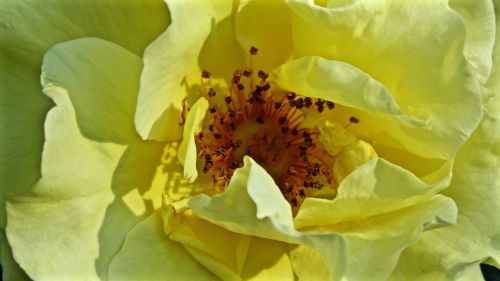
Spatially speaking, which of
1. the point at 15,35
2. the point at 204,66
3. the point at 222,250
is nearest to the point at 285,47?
the point at 204,66

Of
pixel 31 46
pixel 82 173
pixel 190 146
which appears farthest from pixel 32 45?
pixel 190 146

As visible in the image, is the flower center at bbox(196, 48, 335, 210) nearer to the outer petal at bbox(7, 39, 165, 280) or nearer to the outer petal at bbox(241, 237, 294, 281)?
the outer petal at bbox(241, 237, 294, 281)

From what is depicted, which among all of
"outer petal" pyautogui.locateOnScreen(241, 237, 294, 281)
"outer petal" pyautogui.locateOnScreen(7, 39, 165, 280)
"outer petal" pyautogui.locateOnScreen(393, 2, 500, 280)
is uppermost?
"outer petal" pyautogui.locateOnScreen(7, 39, 165, 280)

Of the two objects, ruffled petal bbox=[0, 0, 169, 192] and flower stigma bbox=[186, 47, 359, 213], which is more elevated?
ruffled petal bbox=[0, 0, 169, 192]

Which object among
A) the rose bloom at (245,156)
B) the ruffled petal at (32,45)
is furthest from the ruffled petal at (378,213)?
the ruffled petal at (32,45)

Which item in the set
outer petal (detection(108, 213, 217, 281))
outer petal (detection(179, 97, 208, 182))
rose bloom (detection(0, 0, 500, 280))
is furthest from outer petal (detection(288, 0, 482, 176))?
outer petal (detection(108, 213, 217, 281))

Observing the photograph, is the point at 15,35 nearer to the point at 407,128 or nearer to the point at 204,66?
the point at 204,66

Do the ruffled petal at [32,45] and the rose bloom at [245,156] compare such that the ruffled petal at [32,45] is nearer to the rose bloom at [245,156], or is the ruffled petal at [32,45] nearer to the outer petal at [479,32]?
the rose bloom at [245,156]
